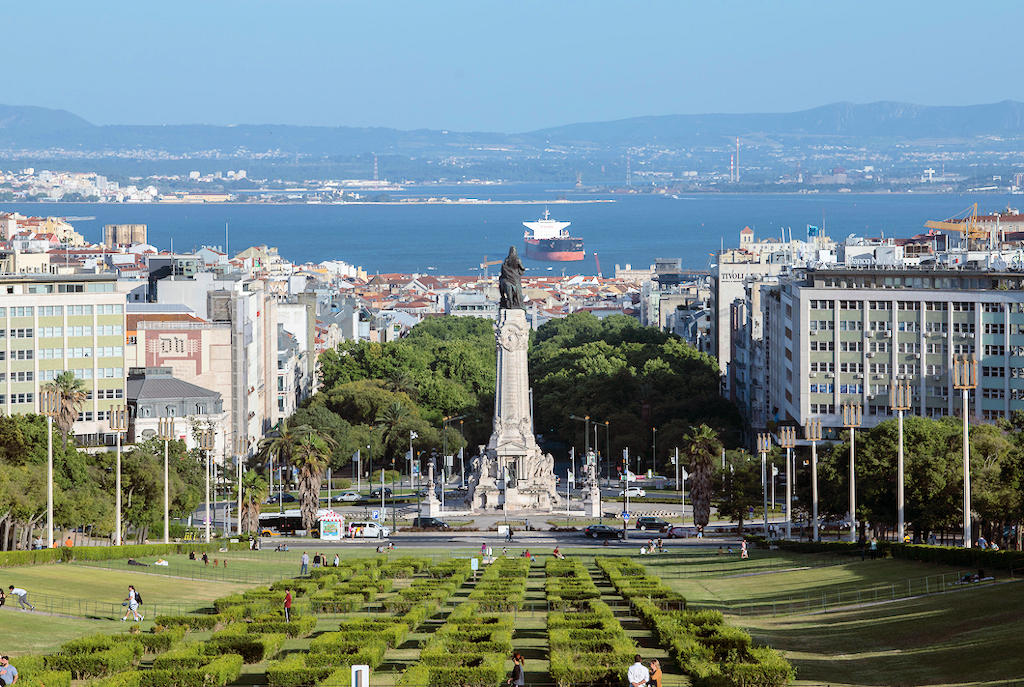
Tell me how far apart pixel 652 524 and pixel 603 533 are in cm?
625

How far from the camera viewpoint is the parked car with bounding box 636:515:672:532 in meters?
108

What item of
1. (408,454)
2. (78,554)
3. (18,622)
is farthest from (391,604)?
(408,454)

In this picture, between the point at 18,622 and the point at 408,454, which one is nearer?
the point at 18,622

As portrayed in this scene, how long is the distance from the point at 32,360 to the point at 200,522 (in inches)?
759

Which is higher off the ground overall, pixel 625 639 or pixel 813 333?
pixel 813 333

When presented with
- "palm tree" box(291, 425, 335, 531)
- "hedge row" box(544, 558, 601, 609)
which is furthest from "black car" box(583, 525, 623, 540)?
"hedge row" box(544, 558, 601, 609)

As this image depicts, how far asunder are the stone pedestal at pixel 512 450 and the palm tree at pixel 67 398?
27175 mm

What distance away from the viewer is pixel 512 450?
12250cm

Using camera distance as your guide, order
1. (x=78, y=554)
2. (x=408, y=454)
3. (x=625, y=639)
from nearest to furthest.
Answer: (x=625, y=639), (x=78, y=554), (x=408, y=454)

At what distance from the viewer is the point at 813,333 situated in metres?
130

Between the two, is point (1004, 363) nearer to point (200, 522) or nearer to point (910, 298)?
point (910, 298)

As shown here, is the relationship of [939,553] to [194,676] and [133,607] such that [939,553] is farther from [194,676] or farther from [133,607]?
[194,676]

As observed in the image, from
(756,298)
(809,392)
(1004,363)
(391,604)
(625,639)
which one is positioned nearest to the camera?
(625,639)

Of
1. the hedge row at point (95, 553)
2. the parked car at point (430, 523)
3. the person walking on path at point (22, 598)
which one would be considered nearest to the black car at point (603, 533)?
the parked car at point (430, 523)
